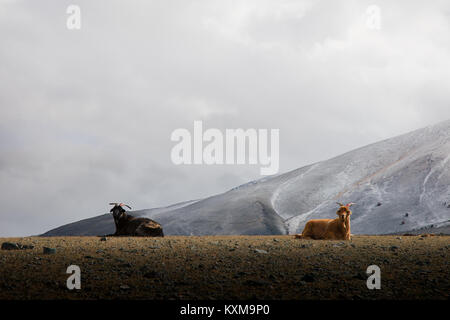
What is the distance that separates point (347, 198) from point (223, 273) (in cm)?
4189

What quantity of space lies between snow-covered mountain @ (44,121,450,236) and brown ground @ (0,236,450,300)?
97.1 feet

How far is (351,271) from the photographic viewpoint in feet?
37.1

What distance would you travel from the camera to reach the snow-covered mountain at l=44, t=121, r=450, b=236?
44531mm

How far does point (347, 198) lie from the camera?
50.6m

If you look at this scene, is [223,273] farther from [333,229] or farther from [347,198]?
[347,198]

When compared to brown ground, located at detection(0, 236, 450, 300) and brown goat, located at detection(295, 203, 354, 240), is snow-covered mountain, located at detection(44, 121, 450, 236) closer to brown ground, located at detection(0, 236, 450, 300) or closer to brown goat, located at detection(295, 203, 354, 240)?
brown goat, located at detection(295, 203, 354, 240)

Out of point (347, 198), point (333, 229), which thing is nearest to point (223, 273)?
point (333, 229)

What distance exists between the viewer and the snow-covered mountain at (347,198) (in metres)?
44.5

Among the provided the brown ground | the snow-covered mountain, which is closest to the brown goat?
the brown ground

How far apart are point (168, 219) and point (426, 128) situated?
35483mm
